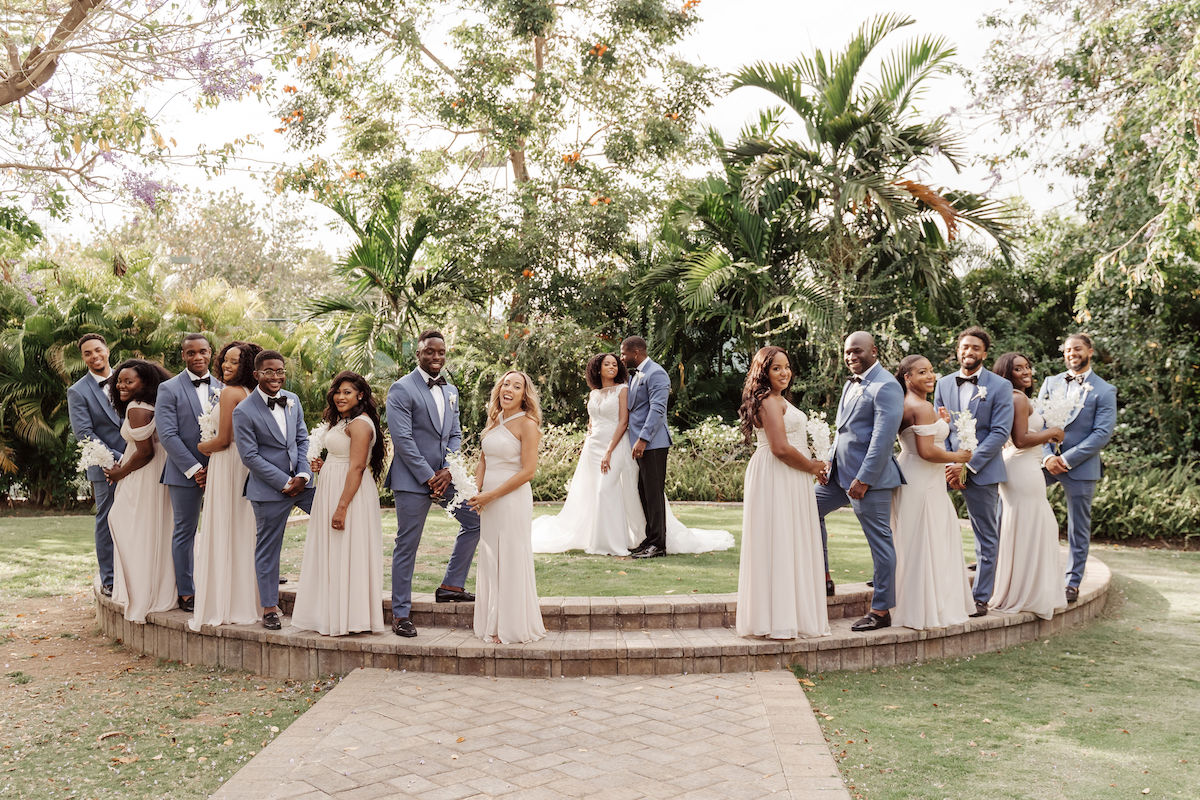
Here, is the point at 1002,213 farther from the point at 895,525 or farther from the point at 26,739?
the point at 26,739

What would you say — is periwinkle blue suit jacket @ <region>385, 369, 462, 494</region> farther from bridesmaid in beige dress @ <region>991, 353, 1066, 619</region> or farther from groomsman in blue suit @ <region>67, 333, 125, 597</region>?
bridesmaid in beige dress @ <region>991, 353, 1066, 619</region>

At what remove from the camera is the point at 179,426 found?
21.6 feet

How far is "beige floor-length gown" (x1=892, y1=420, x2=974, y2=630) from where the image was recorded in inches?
239

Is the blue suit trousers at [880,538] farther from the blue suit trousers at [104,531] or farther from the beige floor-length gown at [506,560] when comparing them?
the blue suit trousers at [104,531]

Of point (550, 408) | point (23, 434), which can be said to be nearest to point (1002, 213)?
point (550, 408)

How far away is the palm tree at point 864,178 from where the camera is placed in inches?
563

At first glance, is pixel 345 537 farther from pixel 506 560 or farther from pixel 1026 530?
pixel 1026 530

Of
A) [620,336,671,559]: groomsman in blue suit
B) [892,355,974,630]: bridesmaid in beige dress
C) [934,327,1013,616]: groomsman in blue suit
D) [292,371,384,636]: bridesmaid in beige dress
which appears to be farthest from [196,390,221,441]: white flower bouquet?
[934,327,1013,616]: groomsman in blue suit

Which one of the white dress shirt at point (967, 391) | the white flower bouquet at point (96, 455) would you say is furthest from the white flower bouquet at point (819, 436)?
the white flower bouquet at point (96, 455)

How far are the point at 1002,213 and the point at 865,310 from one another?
2.49 meters

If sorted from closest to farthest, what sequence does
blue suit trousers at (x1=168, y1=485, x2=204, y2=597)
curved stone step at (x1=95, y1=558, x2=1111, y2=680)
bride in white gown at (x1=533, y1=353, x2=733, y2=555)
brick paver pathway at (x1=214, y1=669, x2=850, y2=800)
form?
1. brick paver pathway at (x1=214, y1=669, x2=850, y2=800)
2. curved stone step at (x1=95, y1=558, x2=1111, y2=680)
3. blue suit trousers at (x1=168, y1=485, x2=204, y2=597)
4. bride in white gown at (x1=533, y1=353, x2=733, y2=555)

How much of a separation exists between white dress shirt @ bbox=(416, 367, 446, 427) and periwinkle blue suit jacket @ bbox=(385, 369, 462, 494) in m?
0.01

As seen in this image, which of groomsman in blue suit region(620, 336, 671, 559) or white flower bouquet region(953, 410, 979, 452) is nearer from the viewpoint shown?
white flower bouquet region(953, 410, 979, 452)

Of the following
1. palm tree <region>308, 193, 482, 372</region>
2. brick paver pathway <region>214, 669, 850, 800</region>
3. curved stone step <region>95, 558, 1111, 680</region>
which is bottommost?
brick paver pathway <region>214, 669, 850, 800</region>
